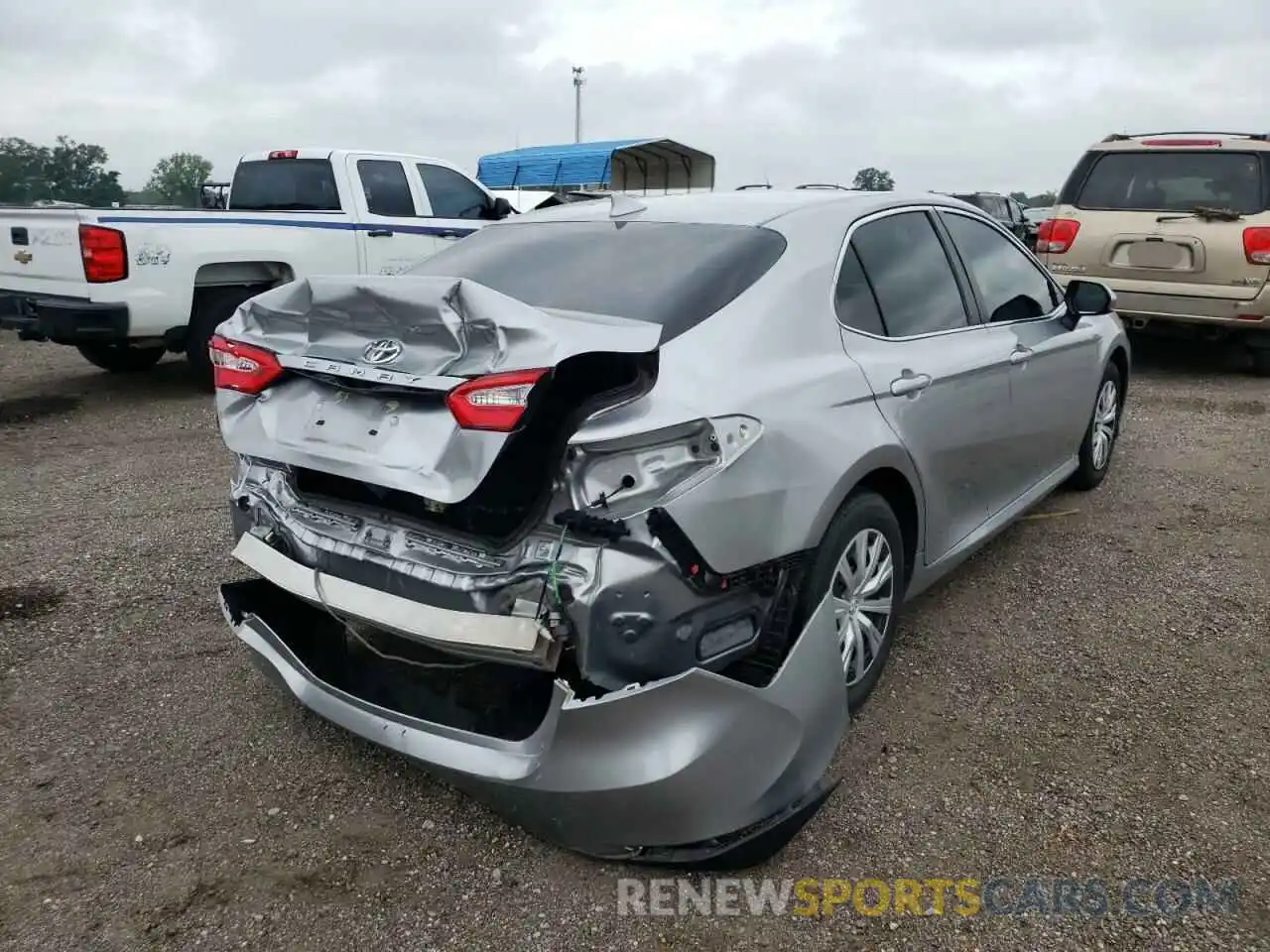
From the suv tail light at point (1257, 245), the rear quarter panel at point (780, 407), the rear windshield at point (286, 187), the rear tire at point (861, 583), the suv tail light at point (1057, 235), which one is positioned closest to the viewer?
the rear quarter panel at point (780, 407)

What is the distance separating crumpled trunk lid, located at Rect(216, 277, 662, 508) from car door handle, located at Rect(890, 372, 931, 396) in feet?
3.17

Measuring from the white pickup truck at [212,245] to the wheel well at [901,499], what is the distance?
4976 millimetres

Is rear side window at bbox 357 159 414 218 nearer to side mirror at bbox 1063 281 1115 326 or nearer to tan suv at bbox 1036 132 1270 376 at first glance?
tan suv at bbox 1036 132 1270 376

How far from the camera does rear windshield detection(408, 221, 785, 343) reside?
9.07 ft

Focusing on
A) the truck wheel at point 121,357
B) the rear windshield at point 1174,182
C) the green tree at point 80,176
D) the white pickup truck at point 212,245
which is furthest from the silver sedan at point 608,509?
the green tree at point 80,176

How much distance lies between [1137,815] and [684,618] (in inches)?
55.9

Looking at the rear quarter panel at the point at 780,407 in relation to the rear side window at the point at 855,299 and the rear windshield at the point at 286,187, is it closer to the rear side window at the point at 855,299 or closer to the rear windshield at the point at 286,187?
the rear side window at the point at 855,299

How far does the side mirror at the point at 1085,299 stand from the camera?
4.65 meters

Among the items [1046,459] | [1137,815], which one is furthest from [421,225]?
[1137,815]

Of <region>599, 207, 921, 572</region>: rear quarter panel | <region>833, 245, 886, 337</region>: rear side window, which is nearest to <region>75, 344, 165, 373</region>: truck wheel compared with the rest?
<region>833, 245, 886, 337</region>: rear side window

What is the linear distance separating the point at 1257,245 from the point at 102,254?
8.61 m

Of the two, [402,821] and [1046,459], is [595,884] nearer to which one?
[402,821]

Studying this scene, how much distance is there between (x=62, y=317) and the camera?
7.15m

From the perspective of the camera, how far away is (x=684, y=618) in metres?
2.34
